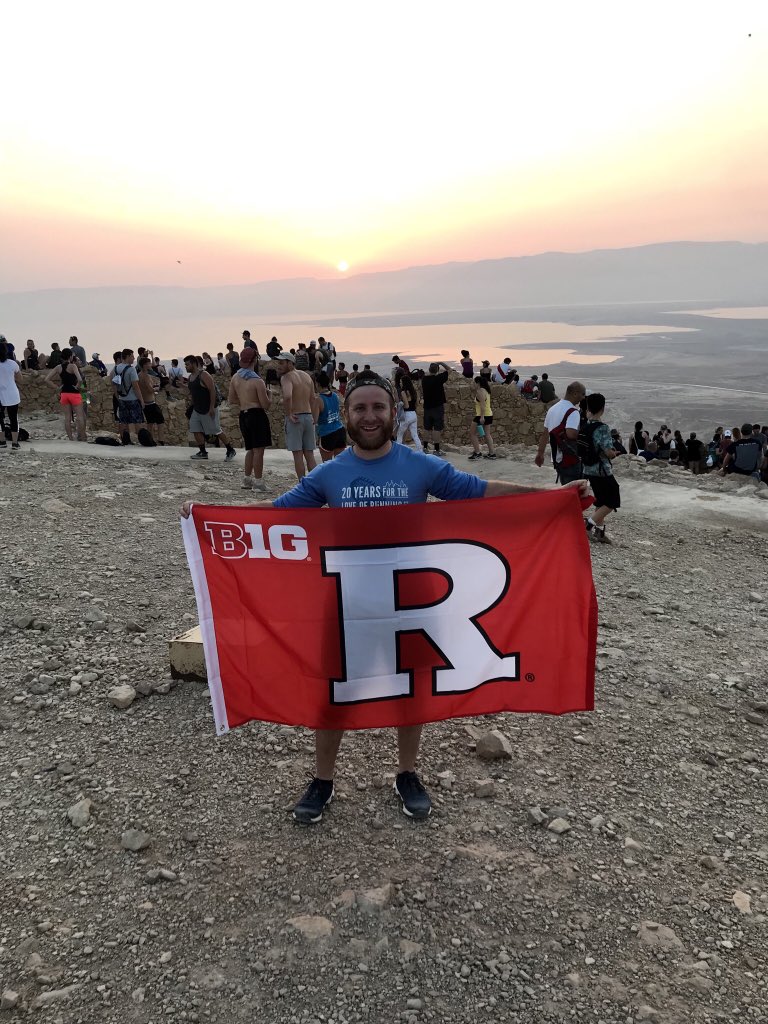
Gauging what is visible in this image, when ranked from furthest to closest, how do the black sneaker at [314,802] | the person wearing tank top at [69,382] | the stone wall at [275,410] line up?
the stone wall at [275,410] → the person wearing tank top at [69,382] → the black sneaker at [314,802]

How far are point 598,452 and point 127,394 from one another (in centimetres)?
836

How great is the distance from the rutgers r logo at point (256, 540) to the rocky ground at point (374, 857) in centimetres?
126

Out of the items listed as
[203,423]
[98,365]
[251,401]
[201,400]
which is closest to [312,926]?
[251,401]

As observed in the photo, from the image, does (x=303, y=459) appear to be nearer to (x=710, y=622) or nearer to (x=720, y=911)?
(x=710, y=622)

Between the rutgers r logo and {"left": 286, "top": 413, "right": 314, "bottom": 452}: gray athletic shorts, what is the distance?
6070 millimetres

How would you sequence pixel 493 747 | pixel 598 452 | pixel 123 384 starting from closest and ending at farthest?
pixel 493 747, pixel 598 452, pixel 123 384

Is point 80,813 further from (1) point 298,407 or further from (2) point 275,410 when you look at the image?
(2) point 275,410

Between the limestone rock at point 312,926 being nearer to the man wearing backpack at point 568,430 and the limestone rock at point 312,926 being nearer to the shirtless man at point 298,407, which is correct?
the man wearing backpack at point 568,430

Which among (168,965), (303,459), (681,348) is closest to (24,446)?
(303,459)

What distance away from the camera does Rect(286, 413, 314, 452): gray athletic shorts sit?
902cm

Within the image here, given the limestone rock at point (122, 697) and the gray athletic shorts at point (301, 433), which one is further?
the gray athletic shorts at point (301, 433)

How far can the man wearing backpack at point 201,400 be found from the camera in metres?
10.2

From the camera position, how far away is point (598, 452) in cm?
721

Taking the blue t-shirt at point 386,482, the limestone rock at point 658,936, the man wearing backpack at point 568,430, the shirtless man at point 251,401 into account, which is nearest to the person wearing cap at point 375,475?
the blue t-shirt at point 386,482
